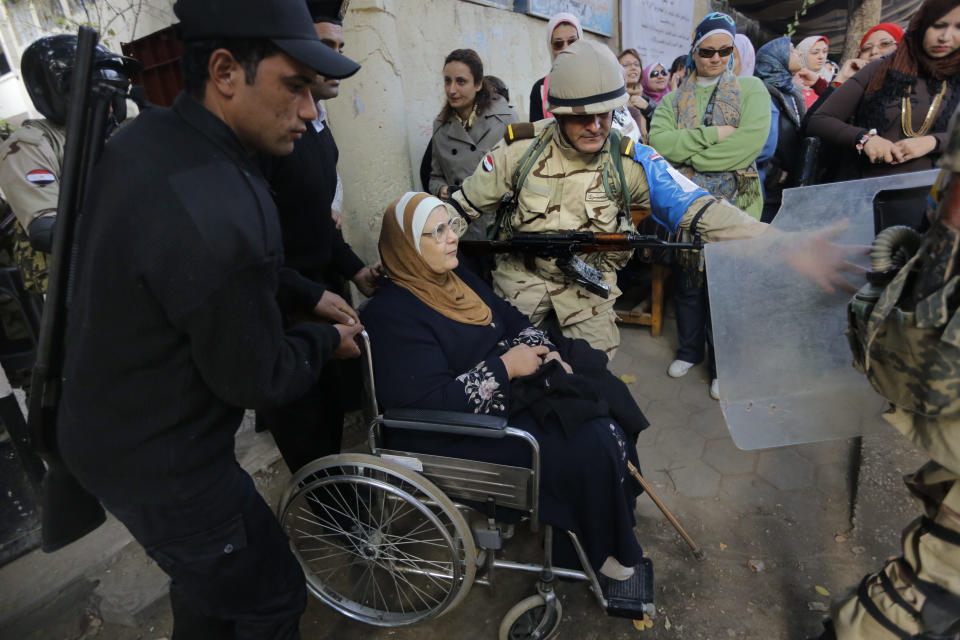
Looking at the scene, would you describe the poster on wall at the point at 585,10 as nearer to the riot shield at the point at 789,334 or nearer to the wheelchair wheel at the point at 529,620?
the riot shield at the point at 789,334

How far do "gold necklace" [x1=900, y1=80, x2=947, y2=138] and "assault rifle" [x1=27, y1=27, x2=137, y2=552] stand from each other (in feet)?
11.7

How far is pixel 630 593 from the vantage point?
76.4 inches

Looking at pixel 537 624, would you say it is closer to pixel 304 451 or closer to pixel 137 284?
pixel 304 451

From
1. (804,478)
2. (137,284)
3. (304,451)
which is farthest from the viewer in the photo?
(804,478)

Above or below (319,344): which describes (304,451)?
below

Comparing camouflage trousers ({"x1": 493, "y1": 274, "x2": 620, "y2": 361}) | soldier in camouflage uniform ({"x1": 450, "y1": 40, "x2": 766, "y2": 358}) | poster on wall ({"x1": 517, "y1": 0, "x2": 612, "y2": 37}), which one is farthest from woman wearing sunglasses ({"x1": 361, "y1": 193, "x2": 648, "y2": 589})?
poster on wall ({"x1": 517, "y1": 0, "x2": 612, "y2": 37})

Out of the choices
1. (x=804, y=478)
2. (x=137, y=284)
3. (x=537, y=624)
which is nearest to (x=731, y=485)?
(x=804, y=478)

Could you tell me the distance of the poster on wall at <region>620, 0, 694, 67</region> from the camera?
6602 mm

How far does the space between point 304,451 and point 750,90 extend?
136 inches

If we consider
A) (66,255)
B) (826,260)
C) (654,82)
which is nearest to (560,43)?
(654,82)

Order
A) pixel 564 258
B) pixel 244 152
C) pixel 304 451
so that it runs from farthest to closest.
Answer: pixel 564 258
pixel 304 451
pixel 244 152

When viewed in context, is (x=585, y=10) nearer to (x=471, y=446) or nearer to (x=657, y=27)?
(x=657, y=27)

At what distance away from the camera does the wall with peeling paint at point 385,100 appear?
10.0 ft

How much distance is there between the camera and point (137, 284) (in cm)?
101
